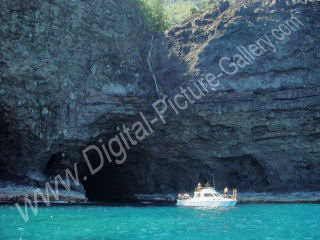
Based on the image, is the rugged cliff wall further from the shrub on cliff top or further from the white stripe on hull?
the white stripe on hull

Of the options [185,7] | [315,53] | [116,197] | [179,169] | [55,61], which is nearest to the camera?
[55,61]

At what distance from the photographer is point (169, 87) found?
119 feet

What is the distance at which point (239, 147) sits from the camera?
3641 centimetres

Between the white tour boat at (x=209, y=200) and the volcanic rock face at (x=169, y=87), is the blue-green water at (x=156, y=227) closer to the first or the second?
the white tour boat at (x=209, y=200)

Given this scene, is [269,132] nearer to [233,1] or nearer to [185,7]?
[233,1]

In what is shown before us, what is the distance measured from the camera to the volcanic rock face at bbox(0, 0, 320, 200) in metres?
31.1

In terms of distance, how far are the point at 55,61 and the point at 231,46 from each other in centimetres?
1558

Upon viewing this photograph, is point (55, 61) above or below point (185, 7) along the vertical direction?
below

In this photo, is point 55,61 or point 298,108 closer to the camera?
point 55,61

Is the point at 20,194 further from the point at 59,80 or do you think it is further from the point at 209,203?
the point at 209,203

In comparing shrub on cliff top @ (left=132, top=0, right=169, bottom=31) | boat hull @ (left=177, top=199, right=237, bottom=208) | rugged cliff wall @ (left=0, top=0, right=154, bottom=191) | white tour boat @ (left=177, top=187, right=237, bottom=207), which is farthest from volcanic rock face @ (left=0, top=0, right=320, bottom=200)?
boat hull @ (left=177, top=199, right=237, bottom=208)

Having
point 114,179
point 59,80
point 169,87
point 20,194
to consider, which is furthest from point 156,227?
point 114,179

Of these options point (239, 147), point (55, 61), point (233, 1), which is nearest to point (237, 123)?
point (239, 147)

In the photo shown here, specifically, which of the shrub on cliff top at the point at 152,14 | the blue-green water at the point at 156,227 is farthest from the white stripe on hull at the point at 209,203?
the shrub on cliff top at the point at 152,14
